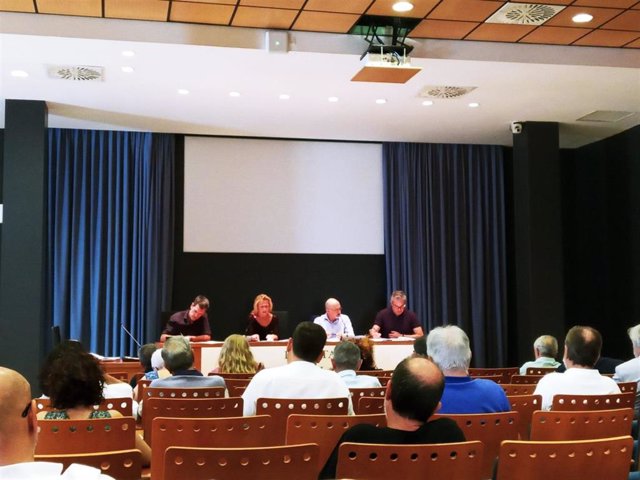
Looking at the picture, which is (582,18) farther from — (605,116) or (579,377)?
(579,377)

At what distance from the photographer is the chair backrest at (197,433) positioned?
2.97 m

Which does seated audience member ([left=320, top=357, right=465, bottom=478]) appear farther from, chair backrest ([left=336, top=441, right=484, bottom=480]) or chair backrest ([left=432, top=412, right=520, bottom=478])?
chair backrest ([left=432, top=412, right=520, bottom=478])

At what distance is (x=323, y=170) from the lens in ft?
37.6

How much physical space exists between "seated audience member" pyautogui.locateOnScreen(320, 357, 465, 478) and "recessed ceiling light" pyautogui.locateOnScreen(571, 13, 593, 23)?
212 inches

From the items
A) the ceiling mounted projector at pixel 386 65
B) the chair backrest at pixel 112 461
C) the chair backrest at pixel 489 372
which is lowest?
the chair backrest at pixel 489 372

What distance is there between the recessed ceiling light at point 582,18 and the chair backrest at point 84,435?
18.7ft

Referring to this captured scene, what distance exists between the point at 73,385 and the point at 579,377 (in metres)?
2.64

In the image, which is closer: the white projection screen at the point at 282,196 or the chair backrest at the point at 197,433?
the chair backrest at the point at 197,433

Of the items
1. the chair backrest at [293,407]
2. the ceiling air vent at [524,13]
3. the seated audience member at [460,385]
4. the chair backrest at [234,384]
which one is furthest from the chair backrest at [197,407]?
the ceiling air vent at [524,13]

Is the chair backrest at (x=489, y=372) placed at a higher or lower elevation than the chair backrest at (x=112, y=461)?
lower

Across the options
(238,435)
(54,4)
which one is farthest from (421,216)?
(238,435)

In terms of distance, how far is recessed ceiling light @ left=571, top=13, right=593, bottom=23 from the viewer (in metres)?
7.08

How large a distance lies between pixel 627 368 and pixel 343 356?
188 centimetres

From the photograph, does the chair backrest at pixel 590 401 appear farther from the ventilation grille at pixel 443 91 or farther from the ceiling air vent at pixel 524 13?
the ventilation grille at pixel 443 91
